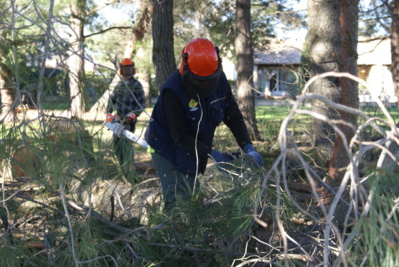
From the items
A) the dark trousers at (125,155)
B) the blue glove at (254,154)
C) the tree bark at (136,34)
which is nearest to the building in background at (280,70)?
the blue glove at (254,154)

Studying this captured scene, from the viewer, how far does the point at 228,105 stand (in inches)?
144

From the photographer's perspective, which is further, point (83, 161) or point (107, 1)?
point (107, 1)

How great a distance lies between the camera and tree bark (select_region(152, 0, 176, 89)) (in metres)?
6.53

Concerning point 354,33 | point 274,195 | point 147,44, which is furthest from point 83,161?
point 147,44

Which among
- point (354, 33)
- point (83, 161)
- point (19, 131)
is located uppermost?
point (354, 33)

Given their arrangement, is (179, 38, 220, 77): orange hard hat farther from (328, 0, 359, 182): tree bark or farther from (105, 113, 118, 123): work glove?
(328, 0, 359, 182): tree bark

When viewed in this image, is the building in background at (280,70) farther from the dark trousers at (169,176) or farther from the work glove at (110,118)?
the work glove at (110,118)

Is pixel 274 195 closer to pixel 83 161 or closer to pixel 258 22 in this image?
pixel 83 161

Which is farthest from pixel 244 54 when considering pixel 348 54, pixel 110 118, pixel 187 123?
pixel 110 118

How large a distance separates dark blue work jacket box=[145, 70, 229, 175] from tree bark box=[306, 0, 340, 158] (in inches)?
76.9

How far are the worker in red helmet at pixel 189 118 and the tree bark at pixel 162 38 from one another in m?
3.29

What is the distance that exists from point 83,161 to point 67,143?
174mm

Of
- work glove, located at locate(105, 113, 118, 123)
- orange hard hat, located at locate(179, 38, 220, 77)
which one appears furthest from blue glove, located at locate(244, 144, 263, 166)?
work glove, located at locate(105, 113, 118, 123)

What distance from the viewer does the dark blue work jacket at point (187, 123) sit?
10.9 ft
